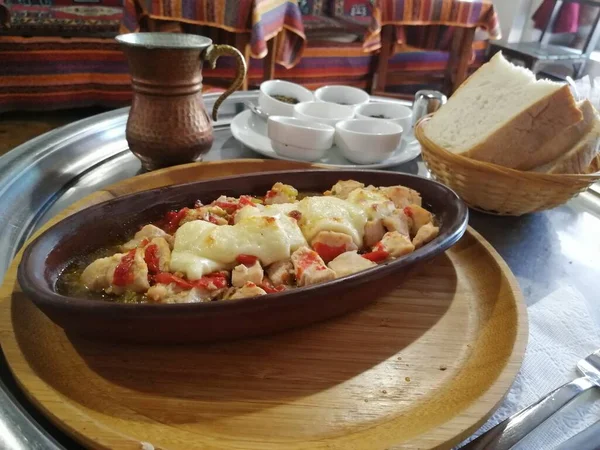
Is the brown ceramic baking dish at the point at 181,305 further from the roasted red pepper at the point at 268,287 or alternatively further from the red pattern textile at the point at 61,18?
the red pattern textile at the point at 61,18

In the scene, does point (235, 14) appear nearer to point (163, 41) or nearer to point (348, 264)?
point (163, 41)

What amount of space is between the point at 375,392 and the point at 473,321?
27 cm

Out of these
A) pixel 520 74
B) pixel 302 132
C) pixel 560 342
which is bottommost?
pixel 560 342

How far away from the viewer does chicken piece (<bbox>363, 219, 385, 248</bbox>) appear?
3.07 ft

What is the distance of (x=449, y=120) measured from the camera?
1292mm

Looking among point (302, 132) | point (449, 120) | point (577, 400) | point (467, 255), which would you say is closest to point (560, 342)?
point (577, 400)

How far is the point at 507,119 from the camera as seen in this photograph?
45.8 inches

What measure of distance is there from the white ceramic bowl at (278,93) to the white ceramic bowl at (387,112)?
0.66 ft

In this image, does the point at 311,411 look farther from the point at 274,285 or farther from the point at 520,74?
the point at 520,74

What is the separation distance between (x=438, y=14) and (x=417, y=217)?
301 centimetres

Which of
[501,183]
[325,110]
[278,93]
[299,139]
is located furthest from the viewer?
[278,93]

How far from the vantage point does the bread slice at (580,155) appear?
1.14 m

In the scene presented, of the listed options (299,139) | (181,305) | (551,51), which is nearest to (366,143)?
(299,139)

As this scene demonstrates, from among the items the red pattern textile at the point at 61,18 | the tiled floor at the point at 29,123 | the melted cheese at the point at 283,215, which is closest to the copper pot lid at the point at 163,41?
the melted cheese at the point at 283,215
